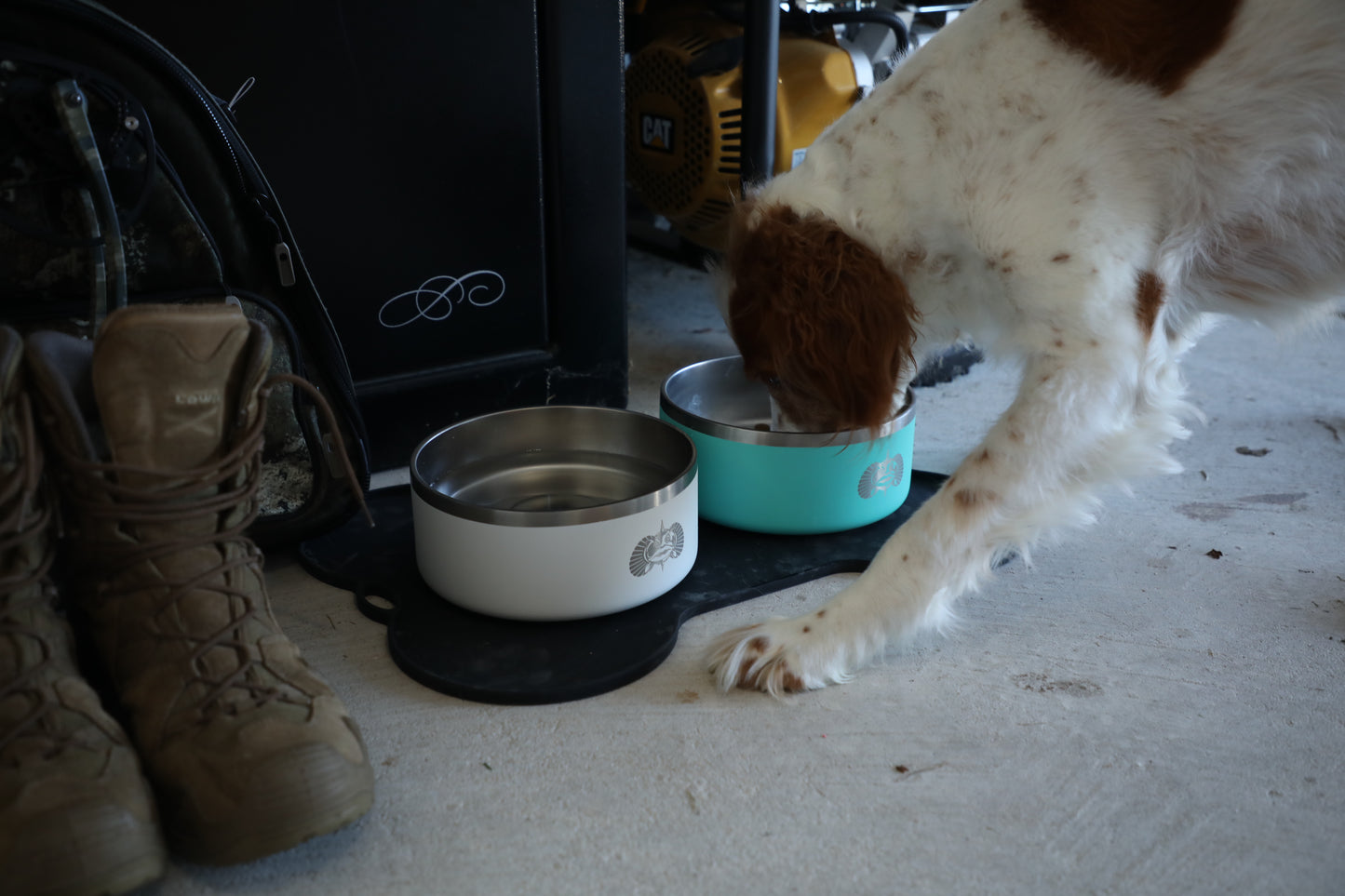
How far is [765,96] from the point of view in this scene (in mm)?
2102

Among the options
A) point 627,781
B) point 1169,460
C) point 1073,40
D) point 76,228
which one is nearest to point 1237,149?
point 1073,40

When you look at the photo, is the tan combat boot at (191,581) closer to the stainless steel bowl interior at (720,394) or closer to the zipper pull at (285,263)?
the zipper pull at (285,263)

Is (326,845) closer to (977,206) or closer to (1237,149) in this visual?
(977,206)

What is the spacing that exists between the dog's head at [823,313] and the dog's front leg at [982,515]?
17cm

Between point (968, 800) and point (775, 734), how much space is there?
22 centimetres

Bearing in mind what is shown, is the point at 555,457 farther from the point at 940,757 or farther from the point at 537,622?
the point at 940,757

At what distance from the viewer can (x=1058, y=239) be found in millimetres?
1245

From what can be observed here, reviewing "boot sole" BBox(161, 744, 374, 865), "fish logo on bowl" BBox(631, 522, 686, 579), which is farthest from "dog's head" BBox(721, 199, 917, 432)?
"boot sole" BBox(161, 744, 374, 865)

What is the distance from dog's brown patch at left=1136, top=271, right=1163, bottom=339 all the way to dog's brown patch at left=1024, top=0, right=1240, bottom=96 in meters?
0.22

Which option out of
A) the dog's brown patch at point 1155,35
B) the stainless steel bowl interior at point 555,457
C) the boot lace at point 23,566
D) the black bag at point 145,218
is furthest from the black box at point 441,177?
the dog's brown patch at point 1155,35

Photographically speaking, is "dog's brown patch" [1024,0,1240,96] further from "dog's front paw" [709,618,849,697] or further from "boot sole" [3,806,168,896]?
"boot sole" [3,806,168,896]

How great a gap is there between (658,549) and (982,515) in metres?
0.40

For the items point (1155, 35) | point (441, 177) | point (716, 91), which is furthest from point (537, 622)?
point (716, 91)

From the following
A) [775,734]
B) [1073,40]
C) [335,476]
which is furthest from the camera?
[335,476]
